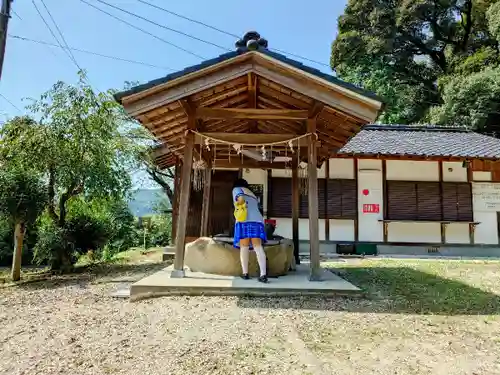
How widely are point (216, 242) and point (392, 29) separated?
2070 cm

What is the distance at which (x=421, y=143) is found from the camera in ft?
36.6

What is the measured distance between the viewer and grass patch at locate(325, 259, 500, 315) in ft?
12.9

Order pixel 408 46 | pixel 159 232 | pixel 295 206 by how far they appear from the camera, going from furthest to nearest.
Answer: pixel 408 46 < pixel 159 232 < pixel 295 206

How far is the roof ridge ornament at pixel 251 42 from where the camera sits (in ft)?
14.2

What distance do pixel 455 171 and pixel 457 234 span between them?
71.6 inches

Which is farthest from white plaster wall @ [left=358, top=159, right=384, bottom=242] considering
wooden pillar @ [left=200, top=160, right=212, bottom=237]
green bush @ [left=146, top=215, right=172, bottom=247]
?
green bush @ [left=146, top=215, right=172, bottom=247]

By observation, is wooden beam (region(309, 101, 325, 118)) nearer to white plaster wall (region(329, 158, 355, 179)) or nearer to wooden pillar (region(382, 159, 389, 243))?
white plaster wall (region(329, 158, 355, 179))

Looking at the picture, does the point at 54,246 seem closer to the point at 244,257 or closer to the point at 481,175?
the point at 244,257

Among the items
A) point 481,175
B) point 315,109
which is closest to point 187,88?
point 315,109

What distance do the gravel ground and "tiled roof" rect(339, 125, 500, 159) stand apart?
22.6 feet

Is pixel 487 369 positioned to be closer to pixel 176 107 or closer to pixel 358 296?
pixel 358 296

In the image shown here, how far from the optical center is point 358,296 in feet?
13.8

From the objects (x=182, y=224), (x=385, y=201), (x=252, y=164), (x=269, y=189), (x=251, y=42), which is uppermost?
(x=251, y=42)

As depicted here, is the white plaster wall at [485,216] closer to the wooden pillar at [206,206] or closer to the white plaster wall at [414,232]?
the white plaster wall at [414,232]
